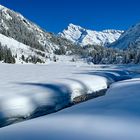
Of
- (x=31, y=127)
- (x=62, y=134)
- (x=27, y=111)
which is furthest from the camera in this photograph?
(x=27, y=111)

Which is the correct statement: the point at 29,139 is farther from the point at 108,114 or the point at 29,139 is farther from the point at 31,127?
the point at 108,114

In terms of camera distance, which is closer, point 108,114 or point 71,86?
point 108,114

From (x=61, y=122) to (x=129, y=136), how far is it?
251 centimetres

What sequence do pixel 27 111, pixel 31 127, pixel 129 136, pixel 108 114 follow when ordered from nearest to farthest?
pixel 129 136 < pixel 31 127 < pixel 108 114 < pixel 27 111

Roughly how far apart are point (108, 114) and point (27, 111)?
23.6 ft

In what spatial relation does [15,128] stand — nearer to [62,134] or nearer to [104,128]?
[62,134]

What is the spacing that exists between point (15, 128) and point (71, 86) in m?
15.6

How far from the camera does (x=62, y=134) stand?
8328 mm

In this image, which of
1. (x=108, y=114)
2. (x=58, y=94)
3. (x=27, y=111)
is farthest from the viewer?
(x=58, y=94)

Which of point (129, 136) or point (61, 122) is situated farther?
point (61, 122)

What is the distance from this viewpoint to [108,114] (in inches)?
403

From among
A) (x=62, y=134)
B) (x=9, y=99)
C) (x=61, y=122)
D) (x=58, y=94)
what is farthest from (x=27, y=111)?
(x=62, y=134)

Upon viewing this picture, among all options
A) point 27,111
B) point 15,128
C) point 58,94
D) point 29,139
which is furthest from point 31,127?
point 58,94

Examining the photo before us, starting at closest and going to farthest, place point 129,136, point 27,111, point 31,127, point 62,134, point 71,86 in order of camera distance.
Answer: point 129,136 → point 62,134 → point 31,127 → point 27,111 → point 71,86
